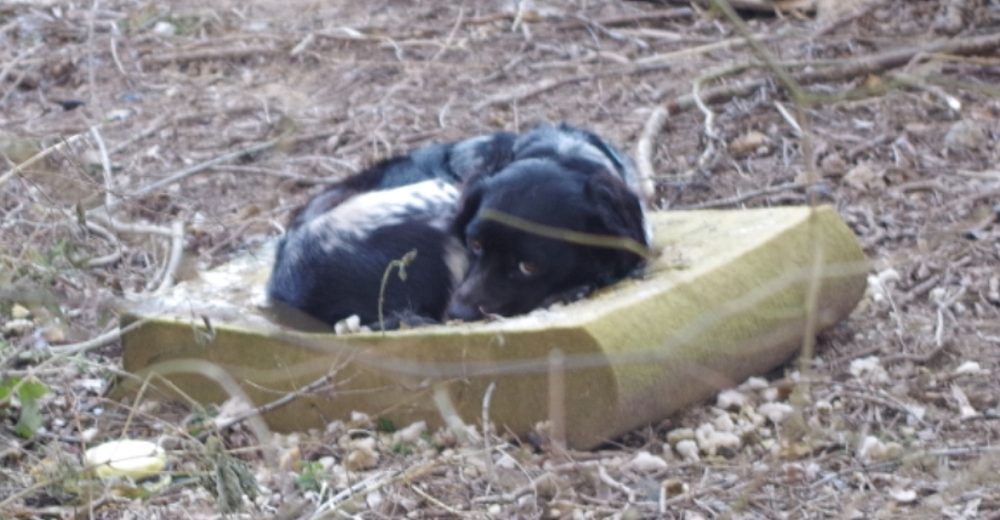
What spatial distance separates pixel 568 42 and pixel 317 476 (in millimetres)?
5346

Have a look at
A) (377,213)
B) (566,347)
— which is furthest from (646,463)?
(377,213)

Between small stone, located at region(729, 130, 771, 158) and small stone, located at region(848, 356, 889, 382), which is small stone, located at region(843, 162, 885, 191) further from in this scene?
small stone, located at region(848, 356, 889, 382)

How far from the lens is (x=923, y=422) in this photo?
4602 millimetres

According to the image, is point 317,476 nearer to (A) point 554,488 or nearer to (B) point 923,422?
→ (A) point 554,488

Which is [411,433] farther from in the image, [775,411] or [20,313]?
[20,313]

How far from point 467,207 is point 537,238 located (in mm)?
275

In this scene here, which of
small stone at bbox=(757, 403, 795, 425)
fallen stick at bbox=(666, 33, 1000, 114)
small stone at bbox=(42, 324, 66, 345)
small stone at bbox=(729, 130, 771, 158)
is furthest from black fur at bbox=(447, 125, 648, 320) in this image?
fallen stick at bbox=(666, 33, 1000, 114)

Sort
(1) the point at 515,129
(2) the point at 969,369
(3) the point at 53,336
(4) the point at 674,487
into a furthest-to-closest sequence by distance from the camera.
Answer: (1) the point at 515,129 < (3) the point at 53,336 < (2) the point at 969,369 < (4) the point at 674,487

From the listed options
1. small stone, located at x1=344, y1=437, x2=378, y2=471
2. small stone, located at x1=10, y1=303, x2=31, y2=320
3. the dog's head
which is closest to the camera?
small stone, located at x1=344, y1=437, x2=378, y2=471

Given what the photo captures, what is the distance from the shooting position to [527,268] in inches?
190

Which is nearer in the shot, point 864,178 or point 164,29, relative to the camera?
point 864,178

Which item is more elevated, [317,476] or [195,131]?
[317,476]

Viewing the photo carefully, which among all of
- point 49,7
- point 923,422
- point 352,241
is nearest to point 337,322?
point 352,241

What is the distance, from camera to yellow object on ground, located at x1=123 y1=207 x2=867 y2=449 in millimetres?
4344
